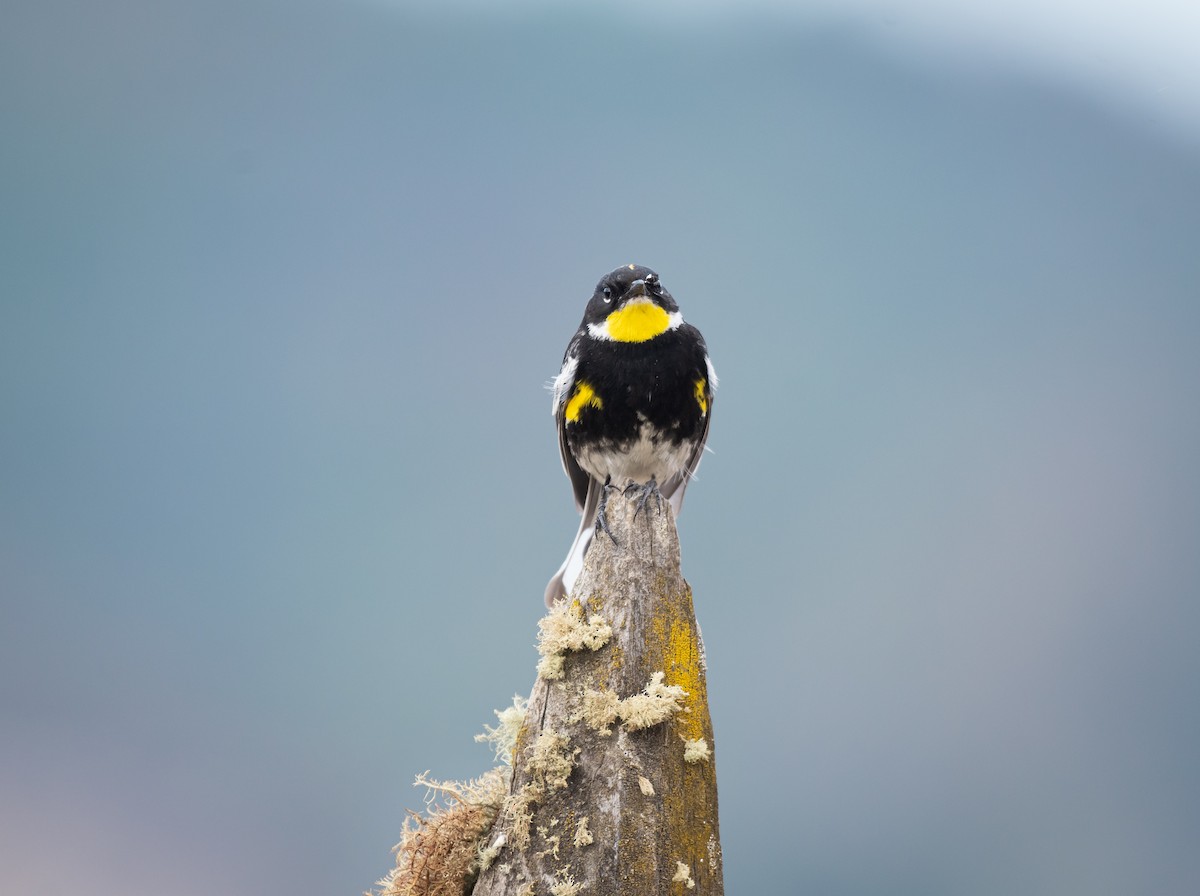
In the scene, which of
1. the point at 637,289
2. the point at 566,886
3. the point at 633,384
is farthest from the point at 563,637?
the point at 637,289

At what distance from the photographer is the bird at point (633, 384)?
4852 mm

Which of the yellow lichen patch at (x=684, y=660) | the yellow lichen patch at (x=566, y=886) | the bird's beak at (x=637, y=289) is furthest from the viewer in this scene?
the bird's beak at (x=637, y=289)

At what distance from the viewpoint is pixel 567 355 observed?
529cm

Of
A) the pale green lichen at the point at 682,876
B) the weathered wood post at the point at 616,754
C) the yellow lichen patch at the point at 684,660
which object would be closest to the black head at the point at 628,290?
the weathered wood post at the point at 616,754

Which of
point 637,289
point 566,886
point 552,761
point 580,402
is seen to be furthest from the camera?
point 580,402

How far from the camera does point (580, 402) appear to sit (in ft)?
16.6

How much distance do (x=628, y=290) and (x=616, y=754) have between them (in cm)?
230

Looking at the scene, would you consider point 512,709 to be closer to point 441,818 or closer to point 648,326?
point 441,818

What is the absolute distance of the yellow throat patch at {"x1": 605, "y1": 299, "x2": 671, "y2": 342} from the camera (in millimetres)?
4844

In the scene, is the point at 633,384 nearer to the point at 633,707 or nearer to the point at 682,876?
the point at 633,707

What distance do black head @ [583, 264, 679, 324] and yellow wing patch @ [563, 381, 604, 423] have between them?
330 mm

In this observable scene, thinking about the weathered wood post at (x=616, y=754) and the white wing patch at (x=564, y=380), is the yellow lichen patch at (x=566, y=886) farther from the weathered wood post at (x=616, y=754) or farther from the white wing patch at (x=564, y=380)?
the white wing patch at (x=564, y=380)

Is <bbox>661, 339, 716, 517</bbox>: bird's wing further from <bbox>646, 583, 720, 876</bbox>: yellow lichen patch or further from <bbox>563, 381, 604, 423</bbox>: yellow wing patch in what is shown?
<bbox>646, 583, 720, 876</bbox>: yellow lichen patch

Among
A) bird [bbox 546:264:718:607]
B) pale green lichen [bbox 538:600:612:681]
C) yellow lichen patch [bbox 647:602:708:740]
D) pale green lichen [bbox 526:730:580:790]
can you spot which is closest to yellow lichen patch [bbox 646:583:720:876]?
yellow lichen patch [bbox 647:602:708:740]
